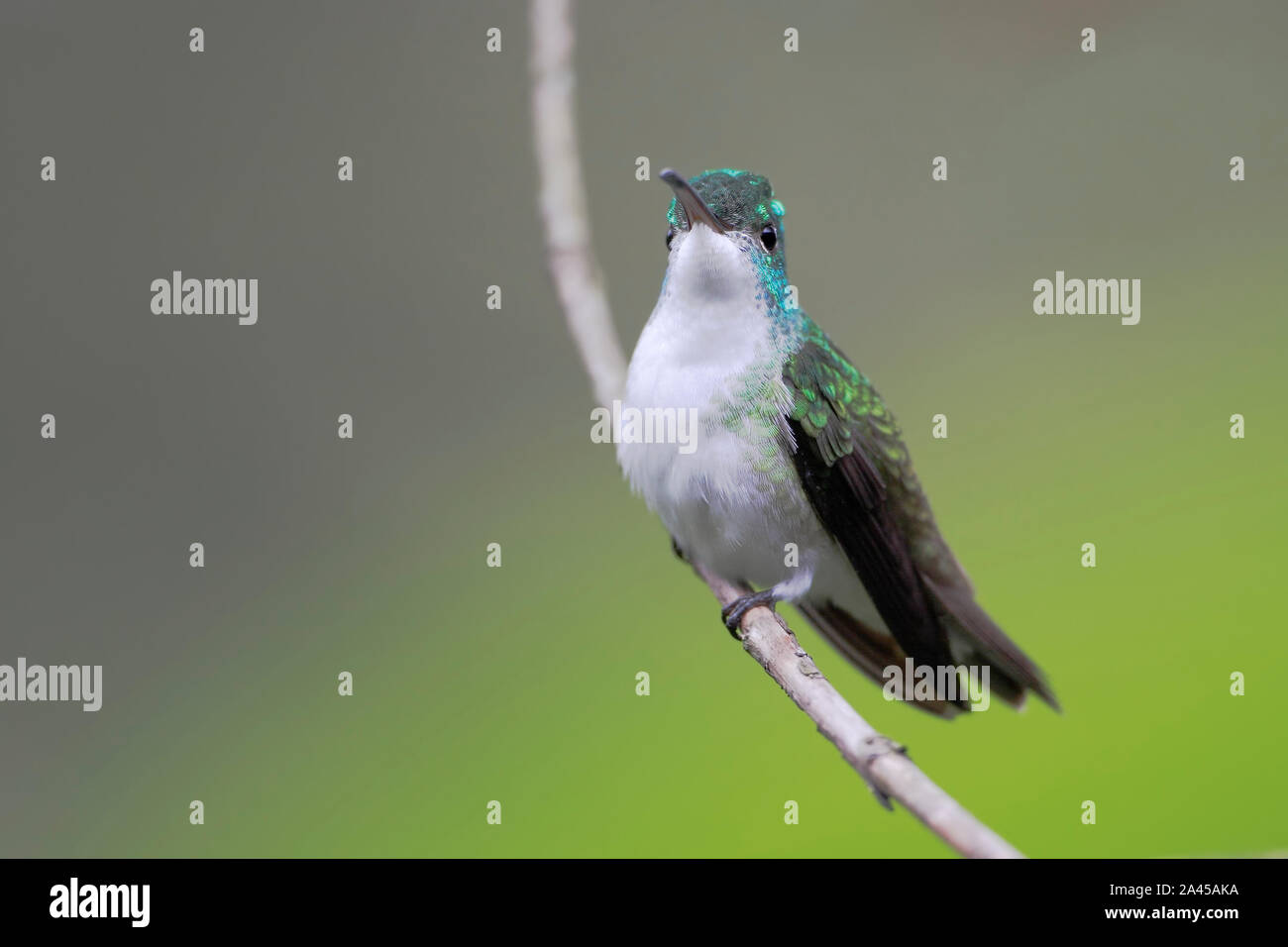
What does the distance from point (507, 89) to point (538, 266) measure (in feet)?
2.64

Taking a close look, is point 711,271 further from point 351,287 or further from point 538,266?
point 351,287

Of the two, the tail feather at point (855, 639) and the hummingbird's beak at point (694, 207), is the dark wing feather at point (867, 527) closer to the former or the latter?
the tail feather at point (855, 639)

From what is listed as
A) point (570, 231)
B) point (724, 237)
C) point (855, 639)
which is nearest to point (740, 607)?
point (855, 639)

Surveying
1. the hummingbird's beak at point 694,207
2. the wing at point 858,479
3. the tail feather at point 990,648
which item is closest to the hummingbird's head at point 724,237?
the hummingbird's beak at point 694,207

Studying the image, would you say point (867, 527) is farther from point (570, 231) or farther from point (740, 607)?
point (570, 231)

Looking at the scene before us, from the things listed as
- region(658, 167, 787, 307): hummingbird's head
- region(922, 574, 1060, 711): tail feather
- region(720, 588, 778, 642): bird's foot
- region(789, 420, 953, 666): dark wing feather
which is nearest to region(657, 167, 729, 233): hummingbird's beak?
region(658, 167, 787, 307): hummingbird's head

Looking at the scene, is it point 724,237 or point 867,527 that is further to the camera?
point 867,527

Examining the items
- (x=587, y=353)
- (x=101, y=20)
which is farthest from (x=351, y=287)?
(x=587, y=353)

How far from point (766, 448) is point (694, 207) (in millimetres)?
519

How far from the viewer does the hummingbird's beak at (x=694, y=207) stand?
2092mm

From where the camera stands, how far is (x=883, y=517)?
8.14 feet

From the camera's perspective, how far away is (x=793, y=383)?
237 cm

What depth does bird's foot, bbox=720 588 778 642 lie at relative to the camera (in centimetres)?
228

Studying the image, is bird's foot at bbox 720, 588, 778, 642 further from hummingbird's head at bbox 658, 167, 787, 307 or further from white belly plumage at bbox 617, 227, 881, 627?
hummingbird's head at bbox 658, 167, 787, 307
